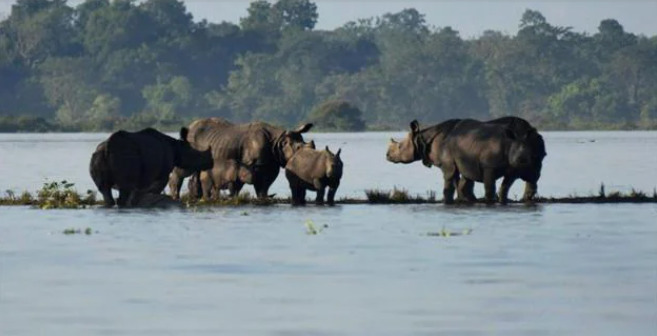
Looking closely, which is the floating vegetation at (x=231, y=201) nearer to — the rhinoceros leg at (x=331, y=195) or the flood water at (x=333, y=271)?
the flood water at (x=333, y=271)

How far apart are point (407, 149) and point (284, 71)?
13148 centimetres

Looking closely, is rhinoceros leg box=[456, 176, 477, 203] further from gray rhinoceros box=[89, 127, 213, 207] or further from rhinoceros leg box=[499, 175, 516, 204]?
gray rhinoceros box=[89, 127, 213, 207]

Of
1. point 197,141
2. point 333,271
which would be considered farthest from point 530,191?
point 333,271

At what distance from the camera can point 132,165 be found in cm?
3167

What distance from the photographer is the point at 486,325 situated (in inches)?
665

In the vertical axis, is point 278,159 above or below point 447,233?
above

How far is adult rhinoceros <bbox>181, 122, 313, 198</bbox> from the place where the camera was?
33.4 meters

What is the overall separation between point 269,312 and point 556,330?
2.71m

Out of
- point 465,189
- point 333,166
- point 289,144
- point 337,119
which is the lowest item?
point 337,119

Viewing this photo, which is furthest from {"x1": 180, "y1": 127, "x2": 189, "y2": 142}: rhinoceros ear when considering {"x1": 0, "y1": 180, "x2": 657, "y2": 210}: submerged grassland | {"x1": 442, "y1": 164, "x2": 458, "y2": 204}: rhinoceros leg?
{"x1": 442, "y1": 164, "x2": 458, "y2": 204}: rhinoceros leg

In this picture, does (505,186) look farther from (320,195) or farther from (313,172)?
(313,172)

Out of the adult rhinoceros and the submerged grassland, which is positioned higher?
the adult rhinoceros

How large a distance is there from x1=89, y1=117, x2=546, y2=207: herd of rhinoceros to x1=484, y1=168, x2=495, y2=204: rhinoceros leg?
2cm

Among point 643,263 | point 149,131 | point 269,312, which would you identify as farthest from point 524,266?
point 149,131
